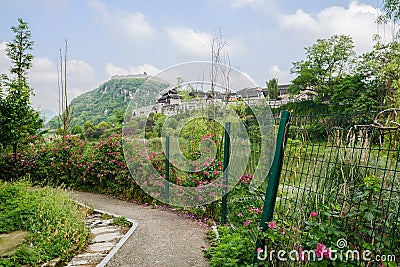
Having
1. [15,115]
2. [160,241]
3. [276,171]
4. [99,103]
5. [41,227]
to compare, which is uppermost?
[99,103]

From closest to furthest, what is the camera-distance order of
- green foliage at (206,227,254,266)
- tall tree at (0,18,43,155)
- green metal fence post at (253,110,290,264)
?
1. green metal fence post at (253,110,290,264)
2. green foliage at (206,227,254,266)
3. tall tree at (0,18,43,155)

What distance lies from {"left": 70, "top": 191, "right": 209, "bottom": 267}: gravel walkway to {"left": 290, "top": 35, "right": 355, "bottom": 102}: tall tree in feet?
71.1

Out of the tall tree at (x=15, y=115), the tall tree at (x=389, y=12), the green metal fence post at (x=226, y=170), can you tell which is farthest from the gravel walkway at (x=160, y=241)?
the tall tree at (x=389, y=12)

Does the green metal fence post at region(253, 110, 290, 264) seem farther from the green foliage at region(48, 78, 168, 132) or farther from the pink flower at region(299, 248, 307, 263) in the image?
the green foliage at region(48, 78, 168, 132)

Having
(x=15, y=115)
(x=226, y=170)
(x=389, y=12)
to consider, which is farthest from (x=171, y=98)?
(x=389, y=12)

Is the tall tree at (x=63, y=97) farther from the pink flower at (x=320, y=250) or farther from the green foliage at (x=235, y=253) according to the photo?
the pink flower at (x=320, y=250)

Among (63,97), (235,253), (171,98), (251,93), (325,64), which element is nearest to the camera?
(235,253)

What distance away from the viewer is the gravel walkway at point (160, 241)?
3232 millimetres

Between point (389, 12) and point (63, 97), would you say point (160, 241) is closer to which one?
point (63, 97)

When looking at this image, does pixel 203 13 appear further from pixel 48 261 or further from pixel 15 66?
pixel 15 66

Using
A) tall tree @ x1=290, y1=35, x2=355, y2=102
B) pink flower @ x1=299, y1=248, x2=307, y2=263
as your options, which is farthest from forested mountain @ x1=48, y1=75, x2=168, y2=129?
tall tree @ x1=290, y1=35, x2=355, y2=102

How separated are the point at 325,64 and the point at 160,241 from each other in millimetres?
25205

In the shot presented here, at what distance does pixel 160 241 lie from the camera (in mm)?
3793

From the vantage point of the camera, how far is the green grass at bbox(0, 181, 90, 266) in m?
3.01
